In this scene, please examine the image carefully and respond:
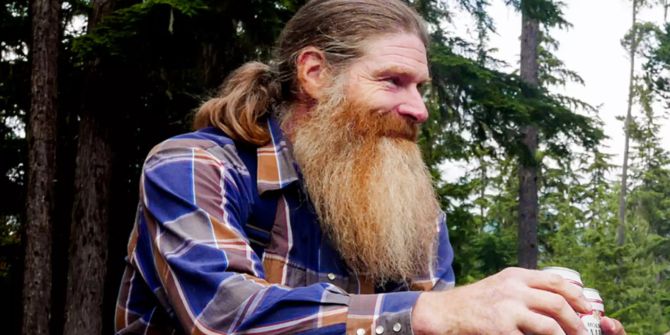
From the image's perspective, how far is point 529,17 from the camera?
1137cm

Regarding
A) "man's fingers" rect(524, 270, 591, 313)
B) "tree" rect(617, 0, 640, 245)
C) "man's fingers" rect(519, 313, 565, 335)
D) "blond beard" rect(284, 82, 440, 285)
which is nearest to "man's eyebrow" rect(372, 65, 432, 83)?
"blond beard" rect(284, 82, 440, 285)

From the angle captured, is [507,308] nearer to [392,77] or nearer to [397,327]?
[397,327]

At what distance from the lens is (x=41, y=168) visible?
9000mm

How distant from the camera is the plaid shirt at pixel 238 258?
143 centimetres

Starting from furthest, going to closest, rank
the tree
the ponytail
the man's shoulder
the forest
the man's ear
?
the tree, the forest, the man's ear, the ponytail, the man's shoulder

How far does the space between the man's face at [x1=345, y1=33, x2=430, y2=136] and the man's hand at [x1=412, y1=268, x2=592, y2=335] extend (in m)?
0.89

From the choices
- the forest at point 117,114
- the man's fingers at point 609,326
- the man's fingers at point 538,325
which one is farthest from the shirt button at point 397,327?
the forest at point 117,114

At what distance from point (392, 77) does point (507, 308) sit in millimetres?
1026

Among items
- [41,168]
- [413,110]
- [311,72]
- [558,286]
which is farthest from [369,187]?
[41,168]

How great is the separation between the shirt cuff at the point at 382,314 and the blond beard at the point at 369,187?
580mm

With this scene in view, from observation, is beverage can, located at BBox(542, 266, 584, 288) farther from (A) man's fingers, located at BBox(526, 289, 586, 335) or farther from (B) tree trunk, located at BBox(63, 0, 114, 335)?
Result: (B) tree trunk, located at BBox(63, 0, 114, 335)

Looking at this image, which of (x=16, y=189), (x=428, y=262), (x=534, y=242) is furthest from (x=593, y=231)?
(x=428, y=262)

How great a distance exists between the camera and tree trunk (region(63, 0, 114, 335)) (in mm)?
9102

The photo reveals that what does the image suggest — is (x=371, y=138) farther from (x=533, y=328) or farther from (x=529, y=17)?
(x=529, y=17)
